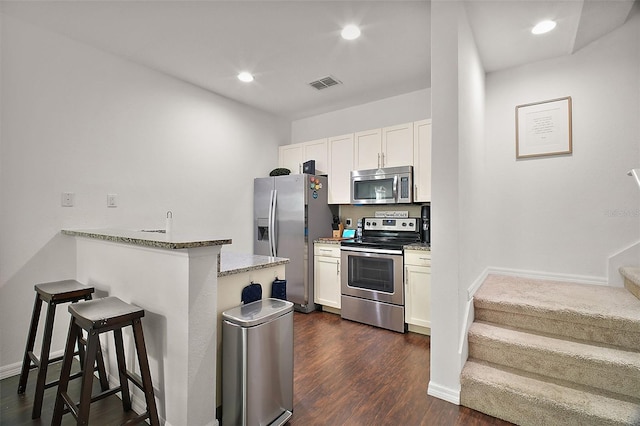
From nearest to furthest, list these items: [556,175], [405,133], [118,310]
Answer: [118,310], [556,175], [405,133]

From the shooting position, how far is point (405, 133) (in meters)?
3.51

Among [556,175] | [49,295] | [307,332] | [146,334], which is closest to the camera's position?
[146,334]

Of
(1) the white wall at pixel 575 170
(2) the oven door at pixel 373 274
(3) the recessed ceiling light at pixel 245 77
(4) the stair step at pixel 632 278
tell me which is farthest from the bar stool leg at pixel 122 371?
(4) the stair step at pixel 632 278

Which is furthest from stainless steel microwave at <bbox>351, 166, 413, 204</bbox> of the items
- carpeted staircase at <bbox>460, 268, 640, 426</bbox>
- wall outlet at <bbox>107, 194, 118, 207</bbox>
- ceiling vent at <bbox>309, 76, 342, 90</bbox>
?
wall outlet at <bbox>107, 194, 118, 207</bbox>

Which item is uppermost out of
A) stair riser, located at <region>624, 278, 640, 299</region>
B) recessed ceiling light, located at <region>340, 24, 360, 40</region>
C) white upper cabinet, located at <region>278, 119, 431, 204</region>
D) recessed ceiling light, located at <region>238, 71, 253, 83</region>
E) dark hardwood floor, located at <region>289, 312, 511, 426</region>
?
recessed ceiling light, located at <region>238, 71, 253, 83</region>

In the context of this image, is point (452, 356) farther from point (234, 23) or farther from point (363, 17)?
point (234, 23)

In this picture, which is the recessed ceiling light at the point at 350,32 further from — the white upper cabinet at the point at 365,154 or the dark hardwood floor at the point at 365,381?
the dark hardwood floor at the point at 365,381

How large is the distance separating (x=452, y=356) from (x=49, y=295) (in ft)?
8.77

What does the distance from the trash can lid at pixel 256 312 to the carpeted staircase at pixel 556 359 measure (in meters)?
1.31

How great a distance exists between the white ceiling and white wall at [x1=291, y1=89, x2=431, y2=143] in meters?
0.36

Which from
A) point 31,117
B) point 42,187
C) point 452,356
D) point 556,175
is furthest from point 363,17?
point 42,187

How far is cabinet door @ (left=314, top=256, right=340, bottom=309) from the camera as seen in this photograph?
369cm

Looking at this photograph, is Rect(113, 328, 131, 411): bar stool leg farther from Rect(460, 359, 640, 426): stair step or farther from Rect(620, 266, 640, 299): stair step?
Rect(620, 266, 640, 299): stair step

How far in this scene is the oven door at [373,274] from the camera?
10.4 feet
